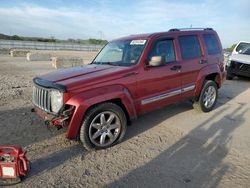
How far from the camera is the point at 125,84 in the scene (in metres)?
4.55

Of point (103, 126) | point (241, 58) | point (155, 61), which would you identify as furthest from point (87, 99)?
point (241, 58)

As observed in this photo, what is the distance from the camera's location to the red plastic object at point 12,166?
3280 mm

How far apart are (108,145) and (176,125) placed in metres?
1.85

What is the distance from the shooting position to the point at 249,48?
1279 centimetres

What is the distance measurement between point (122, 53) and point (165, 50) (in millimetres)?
924

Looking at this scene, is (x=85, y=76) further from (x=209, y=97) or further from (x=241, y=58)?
(x=241, y=58)

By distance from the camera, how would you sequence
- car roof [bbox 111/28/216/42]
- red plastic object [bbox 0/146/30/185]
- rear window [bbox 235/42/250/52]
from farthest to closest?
rear window [bbox 235/42/250/52] → car roof [bbox 111/28/216/42] → red plastic object [bbox 0/146/30/185]

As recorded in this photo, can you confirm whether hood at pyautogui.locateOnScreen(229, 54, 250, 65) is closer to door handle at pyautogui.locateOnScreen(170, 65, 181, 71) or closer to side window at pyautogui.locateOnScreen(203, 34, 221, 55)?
side window at pyautogui.locateOnScreen(203, 34, 221, 55)

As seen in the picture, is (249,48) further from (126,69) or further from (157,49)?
(126,69)

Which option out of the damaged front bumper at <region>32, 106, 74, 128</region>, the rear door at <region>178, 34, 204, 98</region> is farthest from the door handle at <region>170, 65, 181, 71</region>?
the damaged front bumper at <region>32, 106, 74, 128</region>

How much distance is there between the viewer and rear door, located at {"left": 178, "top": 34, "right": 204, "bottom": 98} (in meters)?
5.70

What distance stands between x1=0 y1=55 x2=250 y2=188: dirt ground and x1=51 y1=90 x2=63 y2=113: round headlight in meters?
0.77

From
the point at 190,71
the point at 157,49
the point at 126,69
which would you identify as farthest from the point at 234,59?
the point at 126,69

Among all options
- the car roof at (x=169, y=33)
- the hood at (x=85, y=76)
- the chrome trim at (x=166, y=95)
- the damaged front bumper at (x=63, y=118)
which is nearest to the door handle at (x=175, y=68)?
the chrome trim at (x=166, y=95)
